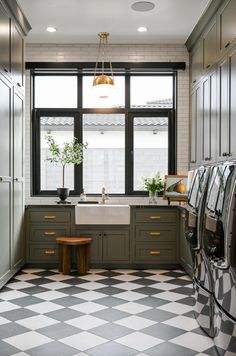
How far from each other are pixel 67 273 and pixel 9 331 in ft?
6.59

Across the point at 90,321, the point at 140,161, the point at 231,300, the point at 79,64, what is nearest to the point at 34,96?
the point at 79,64

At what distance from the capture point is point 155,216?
5812 millimetres

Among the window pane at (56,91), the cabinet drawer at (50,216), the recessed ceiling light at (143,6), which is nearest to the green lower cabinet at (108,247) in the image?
the cabinet drawer at (50,216)

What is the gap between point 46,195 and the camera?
6.38m

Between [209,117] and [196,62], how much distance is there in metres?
1.16

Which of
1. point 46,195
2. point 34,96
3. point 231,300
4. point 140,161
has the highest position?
point 34,96

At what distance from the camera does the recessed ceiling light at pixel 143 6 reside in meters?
4.78

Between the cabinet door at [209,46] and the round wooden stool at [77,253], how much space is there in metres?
2.51

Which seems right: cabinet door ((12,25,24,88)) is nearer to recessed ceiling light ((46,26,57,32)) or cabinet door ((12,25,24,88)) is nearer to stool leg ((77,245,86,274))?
recessed ceiling light ((46,26,57,32))

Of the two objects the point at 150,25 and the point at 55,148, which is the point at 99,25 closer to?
the point at 150,25

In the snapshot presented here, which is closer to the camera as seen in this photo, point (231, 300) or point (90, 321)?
point (231, 300)

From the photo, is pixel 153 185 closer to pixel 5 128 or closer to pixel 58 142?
pixel 58 142

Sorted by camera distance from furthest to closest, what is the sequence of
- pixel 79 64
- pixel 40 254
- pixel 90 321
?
pixel 79 64, pixel 40 254, pixel 90 321

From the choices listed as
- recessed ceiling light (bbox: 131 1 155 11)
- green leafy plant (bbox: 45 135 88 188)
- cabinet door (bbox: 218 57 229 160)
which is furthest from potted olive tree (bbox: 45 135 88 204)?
cabinet door (bbox: 218 57 229 160)
